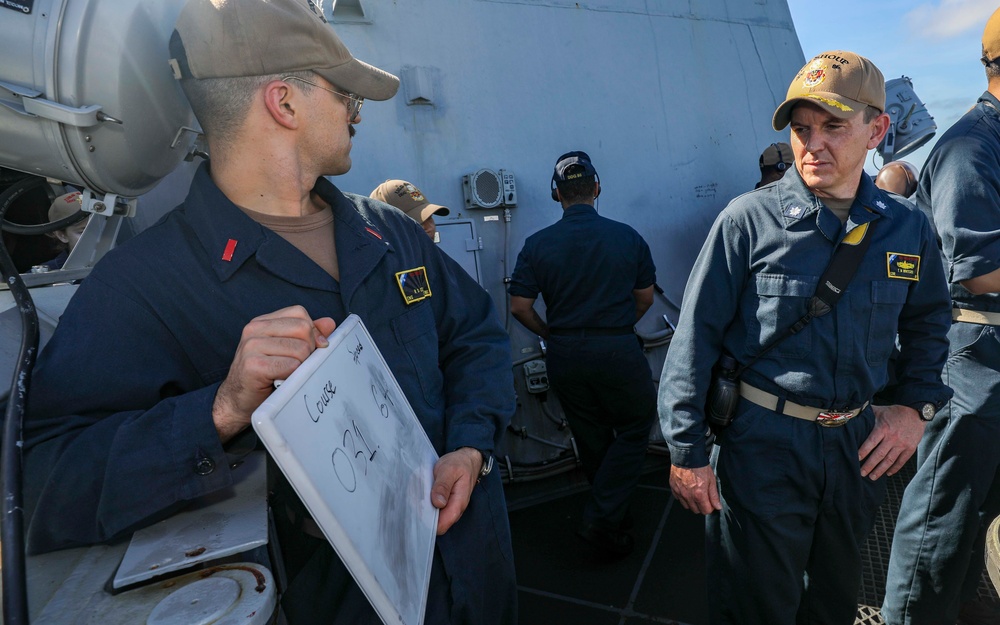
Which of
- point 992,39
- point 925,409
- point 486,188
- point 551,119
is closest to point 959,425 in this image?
point 925,409

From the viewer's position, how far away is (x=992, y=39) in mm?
2061

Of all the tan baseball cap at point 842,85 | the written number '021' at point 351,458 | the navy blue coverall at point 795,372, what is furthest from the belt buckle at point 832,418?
the written number '021' at point 351,458

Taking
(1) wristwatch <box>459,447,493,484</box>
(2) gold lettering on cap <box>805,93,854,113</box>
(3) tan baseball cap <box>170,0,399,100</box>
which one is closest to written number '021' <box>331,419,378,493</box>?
(1) wristwatch <box>459,447,493,484</box>

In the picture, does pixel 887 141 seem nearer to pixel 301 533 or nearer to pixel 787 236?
pixel 787 236

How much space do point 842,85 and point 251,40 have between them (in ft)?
4.80

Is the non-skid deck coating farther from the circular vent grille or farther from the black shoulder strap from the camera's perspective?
the circular vent grille

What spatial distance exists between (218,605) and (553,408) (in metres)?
2.73

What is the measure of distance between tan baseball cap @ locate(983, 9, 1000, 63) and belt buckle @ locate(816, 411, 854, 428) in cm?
141

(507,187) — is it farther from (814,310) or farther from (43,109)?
(43,109)

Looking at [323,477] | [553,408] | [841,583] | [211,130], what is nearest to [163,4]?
[211,130]

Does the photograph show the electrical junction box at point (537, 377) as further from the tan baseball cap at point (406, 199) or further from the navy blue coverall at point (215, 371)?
the navy blue coverall at point (215, 371)

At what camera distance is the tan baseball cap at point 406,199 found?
2693 millimetres

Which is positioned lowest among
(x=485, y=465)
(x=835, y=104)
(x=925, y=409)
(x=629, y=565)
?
(x=629, y=565)

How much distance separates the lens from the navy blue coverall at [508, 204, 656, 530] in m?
2.96
